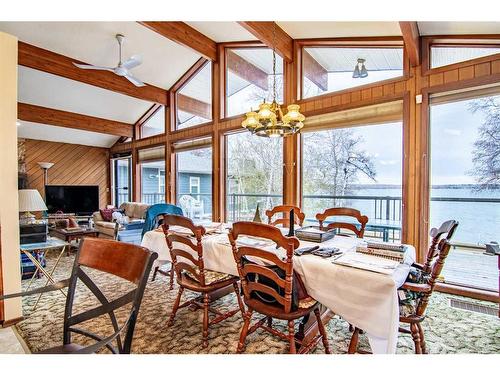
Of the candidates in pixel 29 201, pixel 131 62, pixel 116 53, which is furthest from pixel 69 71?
pixel 29 201

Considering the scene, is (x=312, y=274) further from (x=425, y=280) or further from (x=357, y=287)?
(x=425, y=280)

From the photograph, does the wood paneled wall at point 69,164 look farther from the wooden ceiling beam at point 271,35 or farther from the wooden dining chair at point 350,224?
the wooden dining chair at point 350,224

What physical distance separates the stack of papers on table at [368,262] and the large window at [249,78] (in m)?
3.19

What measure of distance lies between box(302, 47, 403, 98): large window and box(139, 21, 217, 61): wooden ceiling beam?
1781mm

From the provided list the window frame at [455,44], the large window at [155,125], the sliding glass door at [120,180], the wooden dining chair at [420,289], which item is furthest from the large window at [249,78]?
the sliding glass door at [120,180]

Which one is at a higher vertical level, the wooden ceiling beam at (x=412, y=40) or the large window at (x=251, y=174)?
the wooden ceiling beam at (x=412, y=40)

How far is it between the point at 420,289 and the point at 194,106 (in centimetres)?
542

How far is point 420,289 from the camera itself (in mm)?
1617

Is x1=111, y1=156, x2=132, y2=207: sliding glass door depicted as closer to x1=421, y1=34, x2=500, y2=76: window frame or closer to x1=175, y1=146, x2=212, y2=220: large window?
x1=175, y1=146, x2=212, y2=220: large window

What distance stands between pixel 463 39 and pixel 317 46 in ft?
5.87

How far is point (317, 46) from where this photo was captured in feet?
13.4

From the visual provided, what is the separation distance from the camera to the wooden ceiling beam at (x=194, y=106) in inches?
218
